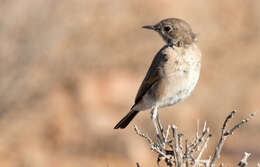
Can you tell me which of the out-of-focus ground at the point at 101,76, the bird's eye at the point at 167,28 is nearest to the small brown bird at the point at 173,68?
the bird's eye at the point at 167,28

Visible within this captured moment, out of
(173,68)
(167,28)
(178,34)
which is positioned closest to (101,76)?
(167,28)

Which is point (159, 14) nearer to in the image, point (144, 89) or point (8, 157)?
point (8, 157)

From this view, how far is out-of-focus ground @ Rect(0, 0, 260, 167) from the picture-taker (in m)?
9.71

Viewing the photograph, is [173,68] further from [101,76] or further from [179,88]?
[101,76]

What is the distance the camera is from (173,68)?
6137mm

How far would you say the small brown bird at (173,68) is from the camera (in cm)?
608

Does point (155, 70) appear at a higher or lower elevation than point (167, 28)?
lower

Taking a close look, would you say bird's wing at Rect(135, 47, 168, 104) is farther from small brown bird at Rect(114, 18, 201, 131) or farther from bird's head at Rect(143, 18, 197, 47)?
bird's head at Rect(143, 18, 197, 47)

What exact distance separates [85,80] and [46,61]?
348 centimetres

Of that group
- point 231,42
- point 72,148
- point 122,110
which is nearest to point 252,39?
point 231,42

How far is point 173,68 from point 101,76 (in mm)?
8227

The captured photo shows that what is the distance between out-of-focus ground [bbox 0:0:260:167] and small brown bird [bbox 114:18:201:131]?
3.50 meters

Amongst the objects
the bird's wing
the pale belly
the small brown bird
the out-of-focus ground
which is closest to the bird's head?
the small brown bird

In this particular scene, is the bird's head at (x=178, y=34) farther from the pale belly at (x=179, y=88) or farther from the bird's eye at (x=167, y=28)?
the pale belly at (x=179, y=88)
